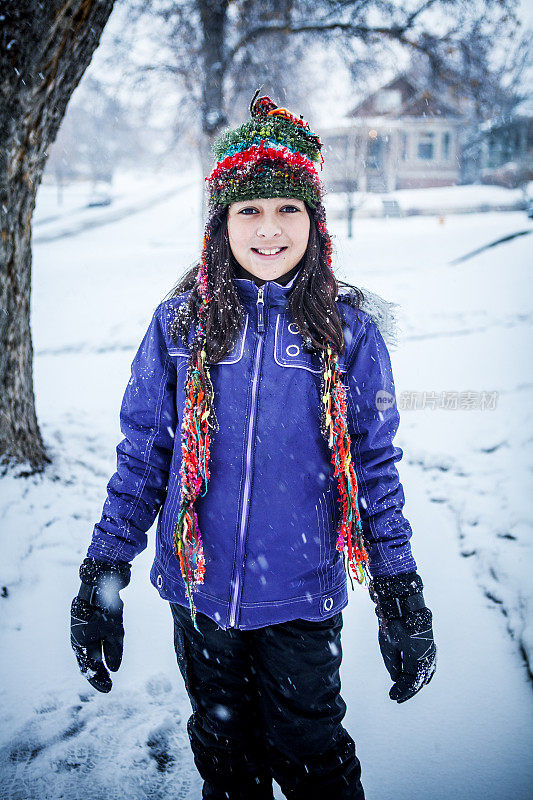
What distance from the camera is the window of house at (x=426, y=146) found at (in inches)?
1195

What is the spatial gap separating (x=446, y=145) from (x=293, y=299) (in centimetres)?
3487

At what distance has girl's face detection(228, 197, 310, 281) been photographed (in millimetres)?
1533

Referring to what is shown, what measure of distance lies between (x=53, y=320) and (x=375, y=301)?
26.1ft

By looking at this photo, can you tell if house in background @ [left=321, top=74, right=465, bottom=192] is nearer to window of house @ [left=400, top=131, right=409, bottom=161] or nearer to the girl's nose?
window of house @ [left=400, top=131, right=409, bottom=161]

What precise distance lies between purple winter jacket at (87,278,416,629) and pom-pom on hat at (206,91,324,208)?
283 millimetres

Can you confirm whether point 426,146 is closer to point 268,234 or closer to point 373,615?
point 373,615

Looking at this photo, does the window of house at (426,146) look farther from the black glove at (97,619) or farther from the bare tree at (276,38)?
the black glove at (97,619)

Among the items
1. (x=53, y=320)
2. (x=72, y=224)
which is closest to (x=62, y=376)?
(x=53, y=320)

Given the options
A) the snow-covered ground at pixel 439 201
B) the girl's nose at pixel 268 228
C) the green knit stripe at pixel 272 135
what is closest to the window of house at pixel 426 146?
the snow-covered ground at pixel 439 201

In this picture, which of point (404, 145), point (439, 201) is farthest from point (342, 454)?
point (404, 145)

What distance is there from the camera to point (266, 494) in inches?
59.0

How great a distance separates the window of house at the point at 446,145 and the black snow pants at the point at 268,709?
113 ft

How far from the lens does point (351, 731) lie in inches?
82.4

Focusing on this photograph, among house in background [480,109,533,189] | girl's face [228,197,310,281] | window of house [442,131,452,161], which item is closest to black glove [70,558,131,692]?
girl's face [228,197,310,281]
